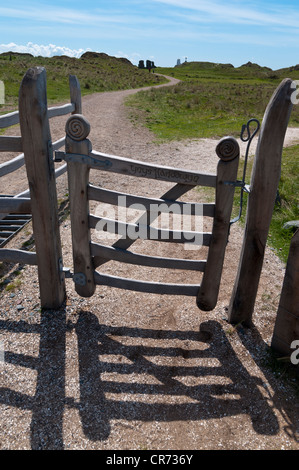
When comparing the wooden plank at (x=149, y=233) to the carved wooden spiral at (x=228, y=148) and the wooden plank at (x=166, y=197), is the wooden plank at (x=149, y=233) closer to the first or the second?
the wooden plank at (x=166, y=197)

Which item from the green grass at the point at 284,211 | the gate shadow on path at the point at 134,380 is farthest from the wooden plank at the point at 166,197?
the green grass at the point at 284,211

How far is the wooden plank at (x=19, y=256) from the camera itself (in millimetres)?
3734

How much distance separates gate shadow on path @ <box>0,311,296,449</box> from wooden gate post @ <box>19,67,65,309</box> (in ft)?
1.15

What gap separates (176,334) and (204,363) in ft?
1.48

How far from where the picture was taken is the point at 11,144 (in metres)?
3.31

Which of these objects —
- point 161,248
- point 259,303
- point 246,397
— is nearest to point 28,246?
point 161,248

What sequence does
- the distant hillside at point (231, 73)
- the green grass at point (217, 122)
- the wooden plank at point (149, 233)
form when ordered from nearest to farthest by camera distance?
the wooden plank at point (149, 233)
the green grass at point (217, 122)
the distant hillside at point (231, 73)

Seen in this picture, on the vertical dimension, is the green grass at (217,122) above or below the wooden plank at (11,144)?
below

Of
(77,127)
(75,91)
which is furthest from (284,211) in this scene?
(77,127)

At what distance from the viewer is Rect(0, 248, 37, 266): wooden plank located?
147 inches

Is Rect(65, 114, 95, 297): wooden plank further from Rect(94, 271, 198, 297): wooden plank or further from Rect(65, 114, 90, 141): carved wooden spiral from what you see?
Rect(94, 271, 198, 297): wooden plank

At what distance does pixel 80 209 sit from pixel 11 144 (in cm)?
86

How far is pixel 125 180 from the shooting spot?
802 centimetres

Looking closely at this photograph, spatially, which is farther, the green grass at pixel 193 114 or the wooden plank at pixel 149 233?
the green grass at pixel 193 114
